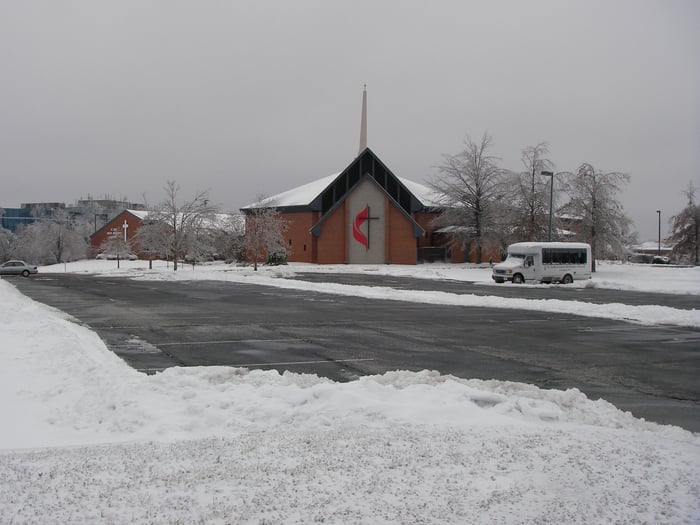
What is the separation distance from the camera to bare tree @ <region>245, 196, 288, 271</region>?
69375 mm

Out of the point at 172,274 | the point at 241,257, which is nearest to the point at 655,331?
the point at 172,274

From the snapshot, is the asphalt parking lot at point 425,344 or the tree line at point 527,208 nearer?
the asphalt parking lot at point 425,344

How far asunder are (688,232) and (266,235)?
5133cm

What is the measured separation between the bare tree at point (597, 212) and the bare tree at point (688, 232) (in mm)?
25228

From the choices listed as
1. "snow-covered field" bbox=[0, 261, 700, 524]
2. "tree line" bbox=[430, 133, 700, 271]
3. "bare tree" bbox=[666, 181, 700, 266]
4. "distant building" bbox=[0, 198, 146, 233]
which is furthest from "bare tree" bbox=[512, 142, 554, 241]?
A: "distant building" bbox=[0, 198, 146, 233]

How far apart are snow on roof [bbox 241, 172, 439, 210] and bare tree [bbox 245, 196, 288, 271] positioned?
12.6 ft

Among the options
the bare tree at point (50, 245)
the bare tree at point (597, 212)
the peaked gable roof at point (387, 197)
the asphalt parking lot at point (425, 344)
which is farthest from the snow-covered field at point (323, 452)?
the bare tree at point (50, 245)

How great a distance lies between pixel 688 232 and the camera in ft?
264

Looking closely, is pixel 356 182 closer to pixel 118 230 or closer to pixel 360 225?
pixel 360 225

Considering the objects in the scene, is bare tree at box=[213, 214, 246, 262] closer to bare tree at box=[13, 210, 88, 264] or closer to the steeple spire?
the steeple spire

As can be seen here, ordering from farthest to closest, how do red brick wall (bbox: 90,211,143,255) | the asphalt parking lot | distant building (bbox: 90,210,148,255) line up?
1. red brick wall (bbox: 90,211,143,255)
2. distant building (bbox: 90,210,148,255)
3. the asphalt parking lot

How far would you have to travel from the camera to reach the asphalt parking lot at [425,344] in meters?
10.3

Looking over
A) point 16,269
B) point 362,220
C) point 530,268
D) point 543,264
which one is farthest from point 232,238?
point 543,264

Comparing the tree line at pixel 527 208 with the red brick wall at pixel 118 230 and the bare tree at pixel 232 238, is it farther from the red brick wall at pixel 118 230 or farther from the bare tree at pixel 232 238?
the red brick wall at pixel 118 230
